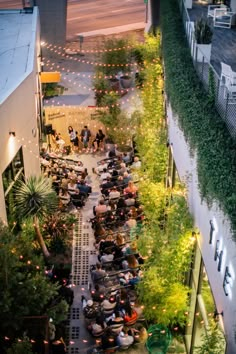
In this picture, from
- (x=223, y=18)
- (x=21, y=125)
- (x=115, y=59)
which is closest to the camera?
(x=21, y=125)

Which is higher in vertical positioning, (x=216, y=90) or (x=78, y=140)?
(x=216, y=90)

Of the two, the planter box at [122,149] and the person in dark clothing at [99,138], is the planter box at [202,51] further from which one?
the person in dark clothing at [99,138]

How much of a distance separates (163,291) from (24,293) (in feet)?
9.71

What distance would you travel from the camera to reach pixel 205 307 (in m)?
10.2

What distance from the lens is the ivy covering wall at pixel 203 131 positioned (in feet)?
26.1

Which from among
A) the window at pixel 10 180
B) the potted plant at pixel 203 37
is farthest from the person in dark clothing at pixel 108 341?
the potted plant at pixel 203 37

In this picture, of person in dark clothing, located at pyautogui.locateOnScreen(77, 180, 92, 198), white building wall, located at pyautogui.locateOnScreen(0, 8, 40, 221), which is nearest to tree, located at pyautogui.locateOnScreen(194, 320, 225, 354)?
white building wall, located at pyautogui.locateOnScreen(0, 8, 40, 221)

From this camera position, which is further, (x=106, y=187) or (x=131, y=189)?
(x=106, y=187)

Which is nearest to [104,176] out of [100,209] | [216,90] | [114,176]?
[114,176]

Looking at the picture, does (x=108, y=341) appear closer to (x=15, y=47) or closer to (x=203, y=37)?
(x=203, y=37)

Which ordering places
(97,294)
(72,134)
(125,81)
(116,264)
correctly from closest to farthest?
(97,294) → (116,264) → (72,134) → (125,81)

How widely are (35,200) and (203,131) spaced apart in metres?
5.64

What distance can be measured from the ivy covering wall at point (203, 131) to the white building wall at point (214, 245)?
0.39 metres

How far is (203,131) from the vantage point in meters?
9.45
